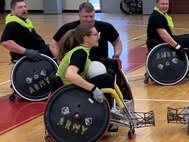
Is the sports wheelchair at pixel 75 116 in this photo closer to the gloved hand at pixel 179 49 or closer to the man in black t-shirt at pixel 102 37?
the man in black t-shirt at pixel 102 37

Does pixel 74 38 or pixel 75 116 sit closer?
pixel 75 116

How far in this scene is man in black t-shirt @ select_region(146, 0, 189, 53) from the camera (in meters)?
6.14

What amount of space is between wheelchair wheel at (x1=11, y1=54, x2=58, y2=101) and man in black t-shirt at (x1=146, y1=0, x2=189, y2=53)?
1406 mm

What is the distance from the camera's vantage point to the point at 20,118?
5.11 m

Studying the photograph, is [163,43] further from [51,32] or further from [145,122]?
[51,32]

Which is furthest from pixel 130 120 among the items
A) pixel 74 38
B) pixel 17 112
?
pixel 17 112

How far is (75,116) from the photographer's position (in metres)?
3.94

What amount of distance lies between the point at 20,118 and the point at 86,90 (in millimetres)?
1396

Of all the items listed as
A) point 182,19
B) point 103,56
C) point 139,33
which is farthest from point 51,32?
point 103,56

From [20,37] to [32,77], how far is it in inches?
21.1

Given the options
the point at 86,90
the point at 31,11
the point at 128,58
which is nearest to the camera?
the point at 86,90

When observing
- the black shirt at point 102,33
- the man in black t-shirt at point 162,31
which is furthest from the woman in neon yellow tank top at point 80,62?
the man in black t-shirt at point 162,31

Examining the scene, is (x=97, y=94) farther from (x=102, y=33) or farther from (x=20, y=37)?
(x=20, y=37)

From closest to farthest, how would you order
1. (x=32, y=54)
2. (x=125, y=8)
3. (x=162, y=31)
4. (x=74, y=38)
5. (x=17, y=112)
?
(x=74, y=38), (x=17, y=112), (x=32, y=54), (x=162, y=31), (x=125, y=8)
